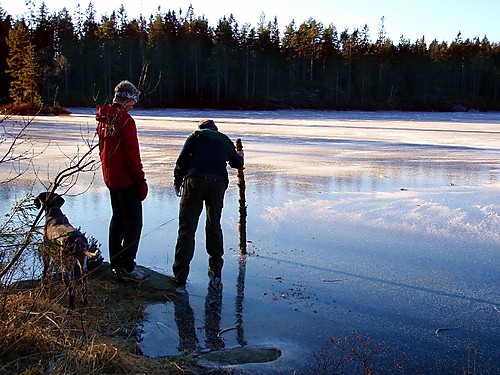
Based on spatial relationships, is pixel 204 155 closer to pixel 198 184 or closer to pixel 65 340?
pixel 198 184

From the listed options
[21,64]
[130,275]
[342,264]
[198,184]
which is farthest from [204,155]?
[21,64]

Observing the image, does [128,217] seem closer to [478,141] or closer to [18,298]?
[18,298]

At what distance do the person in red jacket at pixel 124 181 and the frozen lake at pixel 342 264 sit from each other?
0.38 metres

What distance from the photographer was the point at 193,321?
15.8 feet

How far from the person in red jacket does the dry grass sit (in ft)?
2.83

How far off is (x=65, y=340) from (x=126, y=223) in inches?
88.9

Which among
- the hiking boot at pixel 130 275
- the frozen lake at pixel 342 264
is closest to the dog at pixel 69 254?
the frozen lake at pixel 342 264

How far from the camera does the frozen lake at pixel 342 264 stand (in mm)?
4465

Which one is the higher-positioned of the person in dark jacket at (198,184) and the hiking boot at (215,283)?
the person in dark jacket at (198,184)

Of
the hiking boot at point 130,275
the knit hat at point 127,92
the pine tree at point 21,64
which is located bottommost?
the hiking boot at point 130,275

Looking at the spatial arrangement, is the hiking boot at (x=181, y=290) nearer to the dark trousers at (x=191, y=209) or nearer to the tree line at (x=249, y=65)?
the dark trousers at (x=191, y=209)

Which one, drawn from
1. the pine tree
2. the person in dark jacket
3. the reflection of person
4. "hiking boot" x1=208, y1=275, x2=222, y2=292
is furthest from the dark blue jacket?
the pine tree

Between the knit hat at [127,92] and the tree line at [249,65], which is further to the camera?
the tree line at [249,65]

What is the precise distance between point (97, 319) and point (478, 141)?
20728mm
